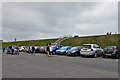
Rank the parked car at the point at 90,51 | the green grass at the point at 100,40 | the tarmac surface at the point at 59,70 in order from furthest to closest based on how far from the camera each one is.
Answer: the green grass at the point at 100,40 → the parked car at the point at 90,51 → the tarmac surface at the point at 59,70

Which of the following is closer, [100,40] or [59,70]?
[59,70]

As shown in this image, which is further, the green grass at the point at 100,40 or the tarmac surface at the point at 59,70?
the green grass at the point at 100,40

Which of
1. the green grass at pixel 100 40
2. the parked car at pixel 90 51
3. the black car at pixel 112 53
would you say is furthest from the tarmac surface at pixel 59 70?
the green grass at pixel 100 40

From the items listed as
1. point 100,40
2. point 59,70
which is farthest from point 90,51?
point 100,40

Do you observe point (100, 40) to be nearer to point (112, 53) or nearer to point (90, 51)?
point (90, 51)

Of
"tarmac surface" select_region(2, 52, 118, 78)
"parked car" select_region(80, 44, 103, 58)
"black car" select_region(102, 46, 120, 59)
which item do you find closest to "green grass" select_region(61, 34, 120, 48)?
"parked car" select_region(80, 44, 103, 58)

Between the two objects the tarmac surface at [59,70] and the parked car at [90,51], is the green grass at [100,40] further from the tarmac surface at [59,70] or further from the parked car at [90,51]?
the tarmac surface at [59,70]

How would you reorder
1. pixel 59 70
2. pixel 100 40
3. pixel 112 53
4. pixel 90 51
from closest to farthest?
pixel 59 70, pixel 112 53, pixel 90 51, pixel 100 40

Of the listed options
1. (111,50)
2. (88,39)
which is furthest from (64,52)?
(88,39)

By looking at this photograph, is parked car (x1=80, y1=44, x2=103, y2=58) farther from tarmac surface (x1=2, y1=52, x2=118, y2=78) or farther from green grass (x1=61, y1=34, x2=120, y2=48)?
green grass (x1=61, y1=34, x2=120, y2=48)

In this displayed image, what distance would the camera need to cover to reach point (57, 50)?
32656 mm

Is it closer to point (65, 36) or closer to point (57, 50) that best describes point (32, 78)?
point (57, 50)

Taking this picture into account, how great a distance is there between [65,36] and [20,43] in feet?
57.1

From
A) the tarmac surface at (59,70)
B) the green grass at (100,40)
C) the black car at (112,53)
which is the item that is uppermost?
the green grass at (100,40)
